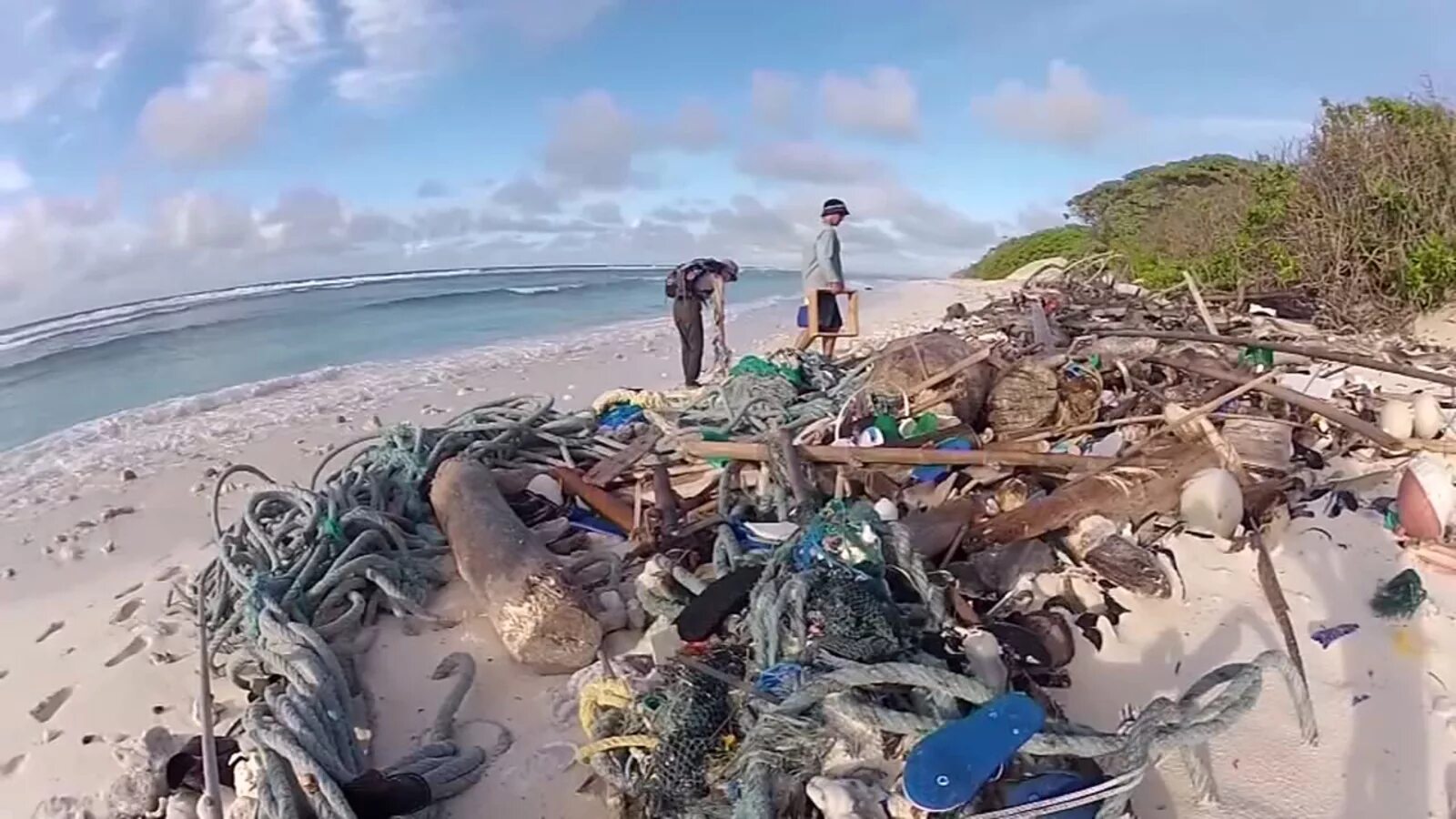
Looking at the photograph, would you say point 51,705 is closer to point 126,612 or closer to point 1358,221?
point 126,612

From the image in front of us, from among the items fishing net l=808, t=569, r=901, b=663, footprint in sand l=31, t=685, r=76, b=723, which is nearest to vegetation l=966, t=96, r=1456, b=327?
fishing net l=808, t=569, r=901, b=663

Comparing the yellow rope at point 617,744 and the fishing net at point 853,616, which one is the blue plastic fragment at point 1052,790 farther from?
the yellow rope at point 617,744

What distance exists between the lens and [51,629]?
407cm

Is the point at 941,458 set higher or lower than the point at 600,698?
higher

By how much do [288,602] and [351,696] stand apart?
576mm

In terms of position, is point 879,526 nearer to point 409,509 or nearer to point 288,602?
point 288,602

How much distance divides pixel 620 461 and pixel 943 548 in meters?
1.96

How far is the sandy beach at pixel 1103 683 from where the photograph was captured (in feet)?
8.00

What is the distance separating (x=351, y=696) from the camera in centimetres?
305

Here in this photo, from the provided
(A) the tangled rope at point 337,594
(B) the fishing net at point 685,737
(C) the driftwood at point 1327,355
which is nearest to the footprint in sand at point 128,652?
(A) the tangled rope at point 337,594

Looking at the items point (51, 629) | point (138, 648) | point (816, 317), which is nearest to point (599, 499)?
point (138, 648)

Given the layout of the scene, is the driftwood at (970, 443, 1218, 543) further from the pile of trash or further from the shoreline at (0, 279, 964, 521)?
the shoreline at (0, 279, 964, 521)

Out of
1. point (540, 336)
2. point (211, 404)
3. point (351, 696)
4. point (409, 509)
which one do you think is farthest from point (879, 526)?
point (540, 336)

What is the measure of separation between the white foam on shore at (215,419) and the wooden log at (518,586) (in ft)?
14.0
